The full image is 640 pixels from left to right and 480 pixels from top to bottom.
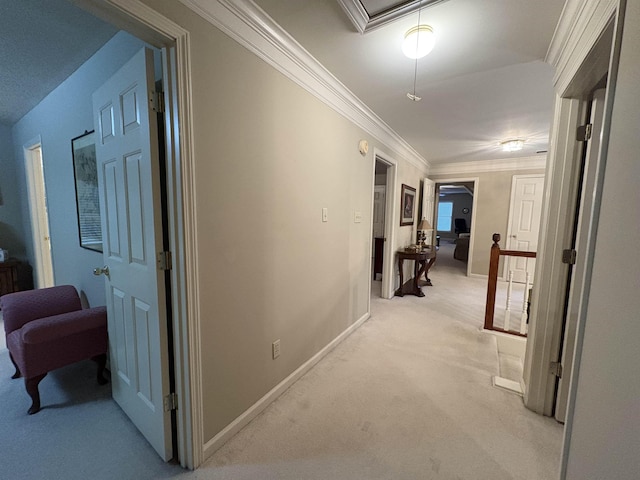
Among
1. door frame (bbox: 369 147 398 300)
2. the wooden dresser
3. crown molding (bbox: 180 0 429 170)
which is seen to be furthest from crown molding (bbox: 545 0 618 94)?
the wooden dresser

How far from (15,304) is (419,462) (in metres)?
2.83

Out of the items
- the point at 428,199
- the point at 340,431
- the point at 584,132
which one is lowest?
the point at 340,431

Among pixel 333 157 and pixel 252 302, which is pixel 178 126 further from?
pixel 333 157

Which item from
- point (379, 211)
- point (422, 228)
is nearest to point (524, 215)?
point (422, 228)

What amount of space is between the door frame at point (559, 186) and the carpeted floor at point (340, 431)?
32 cm

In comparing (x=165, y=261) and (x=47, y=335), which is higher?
(x=165, y=261)

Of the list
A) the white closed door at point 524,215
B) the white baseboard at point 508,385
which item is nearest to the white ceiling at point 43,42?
the white baseboard at point 508,385

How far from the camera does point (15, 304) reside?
6.11 feet

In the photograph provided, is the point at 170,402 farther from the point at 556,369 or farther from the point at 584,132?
the point at 584,132

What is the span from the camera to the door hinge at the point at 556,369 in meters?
1.59

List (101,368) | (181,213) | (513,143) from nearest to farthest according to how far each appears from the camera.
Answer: (181,213) < (101,368) < (513,143)

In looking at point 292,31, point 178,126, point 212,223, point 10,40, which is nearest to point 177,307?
point 212,223

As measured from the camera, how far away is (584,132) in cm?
144

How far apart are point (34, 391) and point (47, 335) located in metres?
0.42
